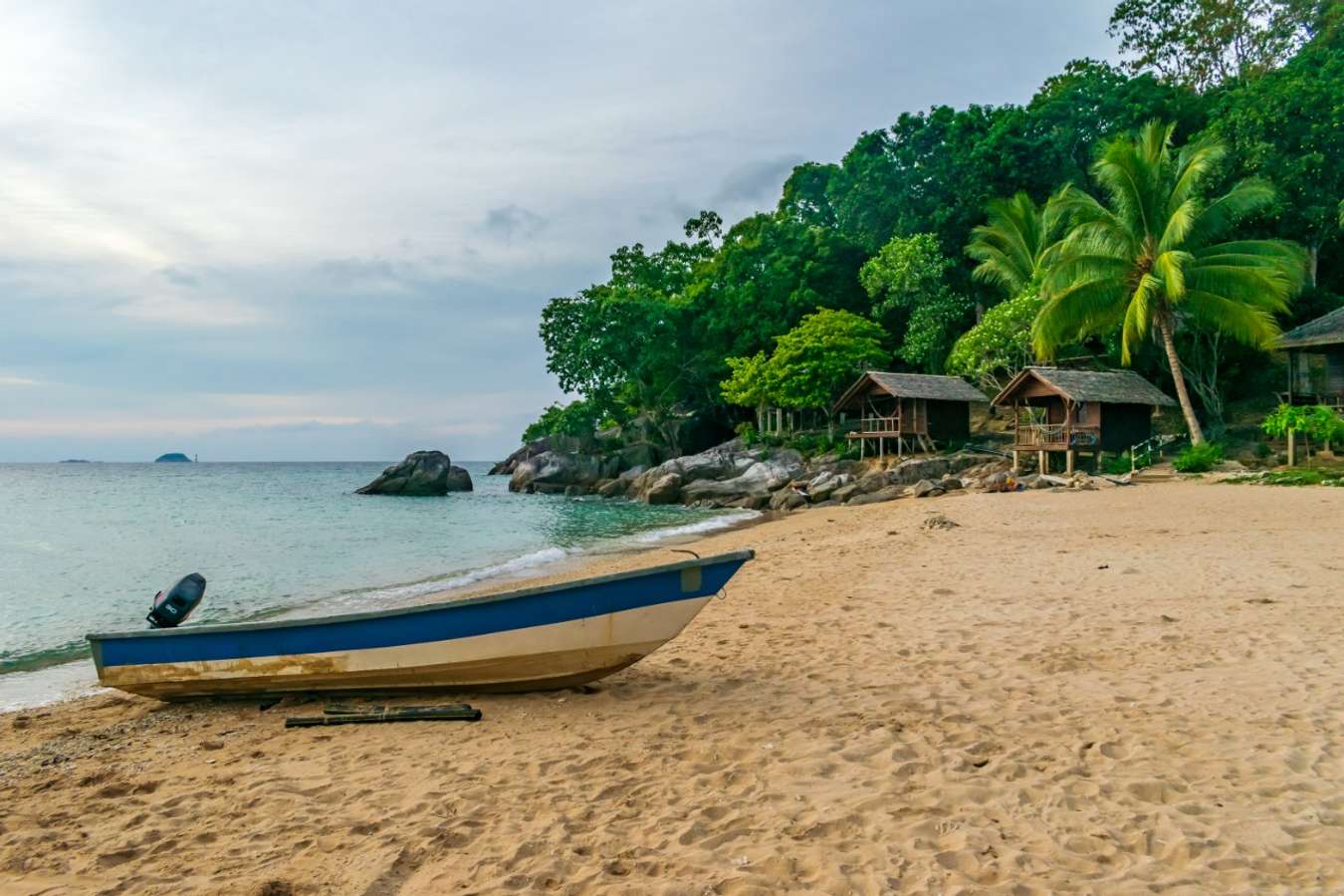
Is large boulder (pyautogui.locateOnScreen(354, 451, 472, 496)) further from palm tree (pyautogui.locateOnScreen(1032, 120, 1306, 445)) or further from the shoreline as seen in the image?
palm tree (pyautogui.locateOnScreen(1032, 120, 1306, 445))

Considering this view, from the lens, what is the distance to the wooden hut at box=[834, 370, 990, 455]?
28.3 metres

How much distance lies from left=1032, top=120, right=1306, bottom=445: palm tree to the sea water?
497 inches

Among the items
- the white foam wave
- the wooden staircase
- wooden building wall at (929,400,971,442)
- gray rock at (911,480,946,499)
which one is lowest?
the white foam wave

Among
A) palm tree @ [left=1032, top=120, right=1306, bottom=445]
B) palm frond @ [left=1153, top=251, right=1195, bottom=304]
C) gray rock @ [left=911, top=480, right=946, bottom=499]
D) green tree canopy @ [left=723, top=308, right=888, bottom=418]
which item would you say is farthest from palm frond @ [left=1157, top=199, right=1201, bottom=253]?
green tree canopy @ [left=723, top=308, right=888, bottom=418]

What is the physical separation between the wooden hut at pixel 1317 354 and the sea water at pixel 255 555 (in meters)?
17.0

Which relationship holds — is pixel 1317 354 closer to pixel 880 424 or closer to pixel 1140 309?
pixel 1140 309

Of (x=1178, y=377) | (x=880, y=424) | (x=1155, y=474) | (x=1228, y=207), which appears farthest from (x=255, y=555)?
(x=1228, y=207)

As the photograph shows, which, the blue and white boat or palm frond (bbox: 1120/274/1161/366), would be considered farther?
palm frond (bbox: 1120/274/1161/366)

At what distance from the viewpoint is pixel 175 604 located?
6.78 metres

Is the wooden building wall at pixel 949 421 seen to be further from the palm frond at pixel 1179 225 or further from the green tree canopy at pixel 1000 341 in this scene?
Answer: the palm frond at pixel 1179 225

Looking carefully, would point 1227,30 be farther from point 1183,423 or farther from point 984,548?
point 984,548

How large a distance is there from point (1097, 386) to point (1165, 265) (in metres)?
4.05

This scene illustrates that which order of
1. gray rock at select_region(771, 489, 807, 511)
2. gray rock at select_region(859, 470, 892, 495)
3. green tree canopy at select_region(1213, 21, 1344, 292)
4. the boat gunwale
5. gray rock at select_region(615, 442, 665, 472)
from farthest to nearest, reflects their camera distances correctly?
1. gray rock at select_region(615, 442, 665, 472)
2. gray rock at select_region(771, 489, 807, 511)
3. gray rock at select_region(859, 470, 892, 495)
4. green tree canopy at select_region(1213, 21, 1344, 292)
5. the boat gunwale

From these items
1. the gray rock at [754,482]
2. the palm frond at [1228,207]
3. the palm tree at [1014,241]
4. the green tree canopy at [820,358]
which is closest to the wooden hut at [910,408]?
the green tree canopy at [820,358]
